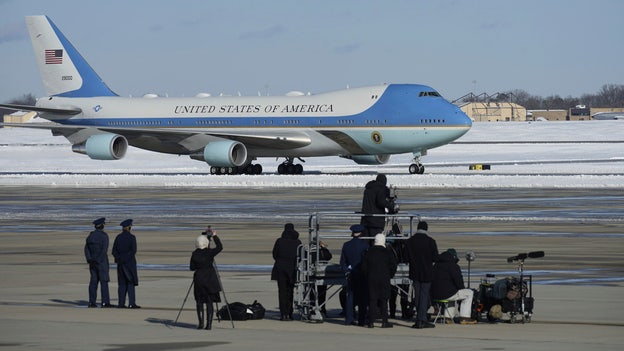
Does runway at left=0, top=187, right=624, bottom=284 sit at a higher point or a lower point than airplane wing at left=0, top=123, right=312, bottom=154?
lower

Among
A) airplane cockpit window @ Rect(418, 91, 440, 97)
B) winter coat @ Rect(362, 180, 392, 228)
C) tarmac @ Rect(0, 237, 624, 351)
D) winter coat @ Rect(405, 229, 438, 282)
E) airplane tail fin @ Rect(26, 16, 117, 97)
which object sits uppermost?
airplane tail fin @ Rect(26, 16, 117, 97)

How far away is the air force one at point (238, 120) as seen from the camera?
68.2m

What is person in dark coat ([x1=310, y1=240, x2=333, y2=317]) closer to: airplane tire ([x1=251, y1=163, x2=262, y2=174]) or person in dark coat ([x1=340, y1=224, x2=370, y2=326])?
person in dark coat ([x1=340, y1=224, x2=370, y2=326])

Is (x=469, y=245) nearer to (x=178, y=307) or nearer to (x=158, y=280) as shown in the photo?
(x=158, y=280)

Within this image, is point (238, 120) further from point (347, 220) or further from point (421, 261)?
point (421, 261)

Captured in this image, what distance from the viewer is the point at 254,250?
31.0m

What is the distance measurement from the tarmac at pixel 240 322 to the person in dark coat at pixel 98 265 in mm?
432

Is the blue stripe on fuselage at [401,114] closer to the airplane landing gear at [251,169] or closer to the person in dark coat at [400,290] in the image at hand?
the airplane landing gear at [251,169]

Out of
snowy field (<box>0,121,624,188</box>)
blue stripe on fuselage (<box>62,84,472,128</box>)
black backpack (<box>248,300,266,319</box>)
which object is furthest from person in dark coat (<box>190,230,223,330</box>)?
blue stripe on fuselage (<box>62,84,472,128</box>)

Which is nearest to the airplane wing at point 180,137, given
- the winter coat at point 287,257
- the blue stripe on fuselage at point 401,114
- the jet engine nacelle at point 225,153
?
the jet engine nacelle at point 225,153

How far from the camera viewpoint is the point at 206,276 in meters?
19.5

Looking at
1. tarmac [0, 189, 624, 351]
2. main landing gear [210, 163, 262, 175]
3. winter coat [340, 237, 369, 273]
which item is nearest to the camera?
tarmac [0, 189, 624, 351]

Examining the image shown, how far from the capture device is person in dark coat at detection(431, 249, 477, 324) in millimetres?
19922

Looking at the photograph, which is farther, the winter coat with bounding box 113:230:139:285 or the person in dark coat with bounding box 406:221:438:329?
the winter coat with bounding box 113:230:139:285
